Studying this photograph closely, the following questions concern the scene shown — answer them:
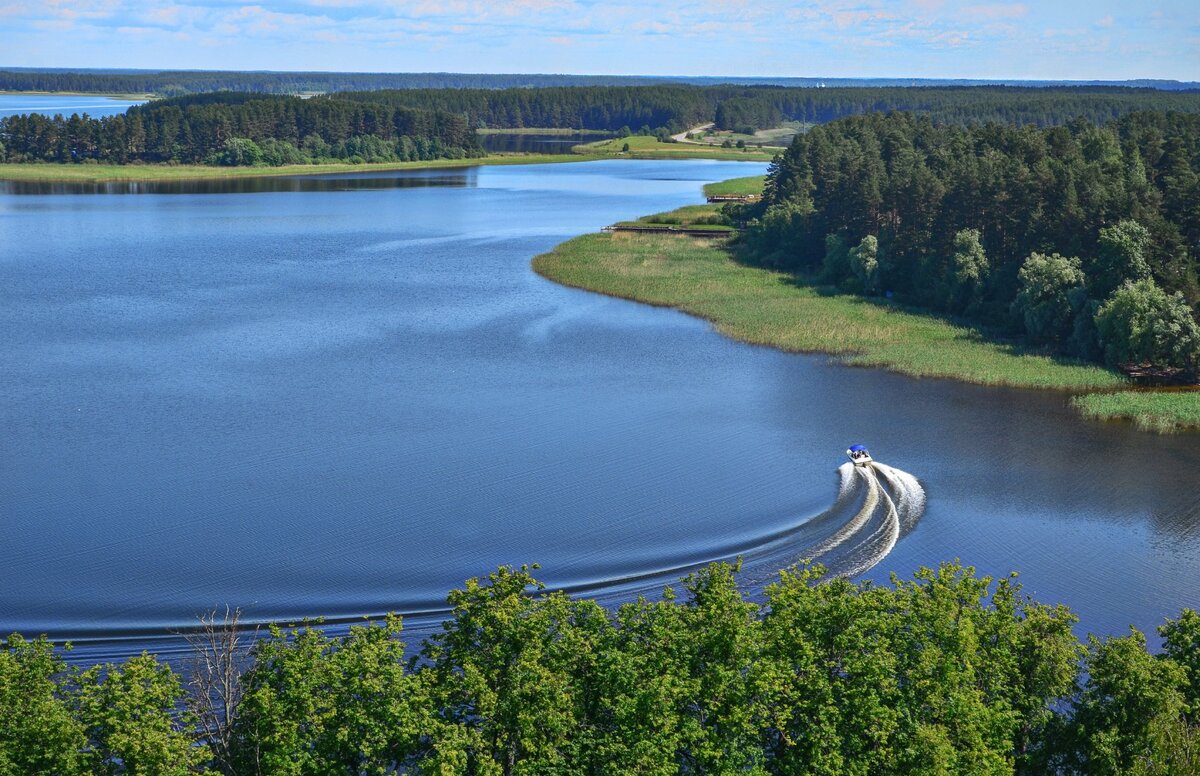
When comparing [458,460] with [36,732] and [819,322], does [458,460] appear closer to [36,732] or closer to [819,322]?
[36,732]

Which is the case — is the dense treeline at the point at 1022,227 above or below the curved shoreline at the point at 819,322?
above

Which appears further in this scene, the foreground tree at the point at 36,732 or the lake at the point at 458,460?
the lake at the point at 458,460

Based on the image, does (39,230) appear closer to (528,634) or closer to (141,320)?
(141,320)

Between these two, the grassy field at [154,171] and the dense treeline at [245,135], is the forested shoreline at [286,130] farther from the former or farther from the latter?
the grassy field at [154,171]

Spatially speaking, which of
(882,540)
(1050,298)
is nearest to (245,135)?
(1050,298)

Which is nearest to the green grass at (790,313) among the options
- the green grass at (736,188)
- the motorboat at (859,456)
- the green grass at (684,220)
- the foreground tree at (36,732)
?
the green grass at (684,220)

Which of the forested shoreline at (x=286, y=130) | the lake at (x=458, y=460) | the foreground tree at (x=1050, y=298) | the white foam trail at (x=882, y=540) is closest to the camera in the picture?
the lake at (x=458, y=460)

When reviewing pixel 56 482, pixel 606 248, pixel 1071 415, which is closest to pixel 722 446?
pixel 1071 415
